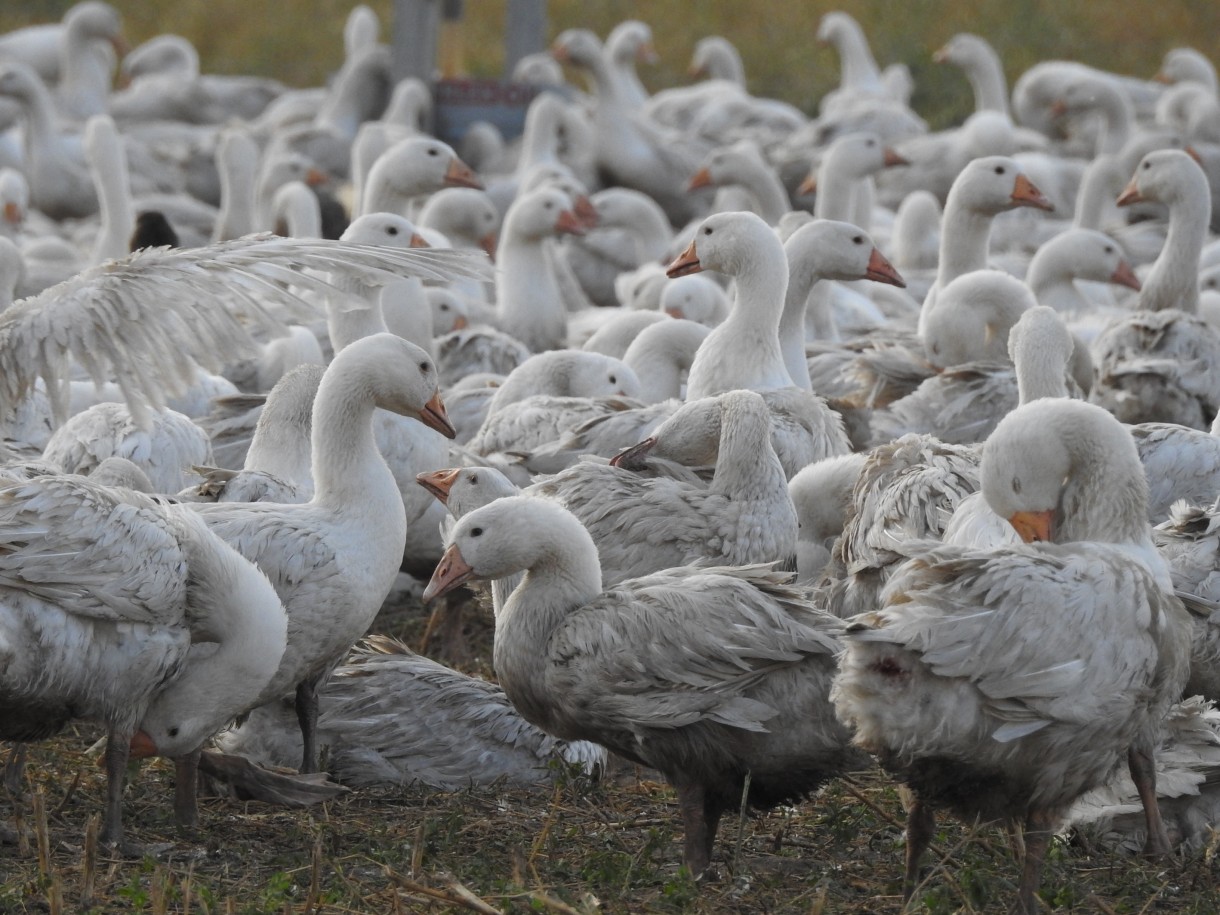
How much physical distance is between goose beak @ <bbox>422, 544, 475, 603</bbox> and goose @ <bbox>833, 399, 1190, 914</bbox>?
129 centimetres

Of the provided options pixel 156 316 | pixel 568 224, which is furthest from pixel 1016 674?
pixel 568 224

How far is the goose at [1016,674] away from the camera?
15.1ft

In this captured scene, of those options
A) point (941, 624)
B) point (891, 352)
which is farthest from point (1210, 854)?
point (891, 352)

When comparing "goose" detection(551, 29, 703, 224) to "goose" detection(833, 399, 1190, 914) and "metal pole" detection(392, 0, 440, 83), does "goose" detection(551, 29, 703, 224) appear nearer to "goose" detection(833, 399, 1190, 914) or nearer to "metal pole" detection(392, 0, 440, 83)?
"metal pole" detection(392, 0, 440, 83)

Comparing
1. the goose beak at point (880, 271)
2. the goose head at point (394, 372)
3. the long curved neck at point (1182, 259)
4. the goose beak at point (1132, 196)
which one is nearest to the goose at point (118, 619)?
the goose head at point (394, 372)

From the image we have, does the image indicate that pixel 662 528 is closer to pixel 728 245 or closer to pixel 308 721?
pixel 308 721

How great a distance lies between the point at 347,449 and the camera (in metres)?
→ 6.18

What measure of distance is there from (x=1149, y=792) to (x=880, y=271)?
3903 millimetres

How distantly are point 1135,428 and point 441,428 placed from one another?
2.60 m

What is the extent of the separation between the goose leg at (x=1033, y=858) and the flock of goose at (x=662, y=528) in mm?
11

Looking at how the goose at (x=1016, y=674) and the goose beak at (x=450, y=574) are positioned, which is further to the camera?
the goose beak at (x=450, y=574)

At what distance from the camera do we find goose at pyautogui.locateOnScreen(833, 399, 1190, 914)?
15.1 ft

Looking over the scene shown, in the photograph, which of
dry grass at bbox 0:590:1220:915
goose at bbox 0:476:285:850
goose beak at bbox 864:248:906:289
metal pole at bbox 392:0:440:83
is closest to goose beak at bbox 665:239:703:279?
goose beak at bbox 864:248:906:289

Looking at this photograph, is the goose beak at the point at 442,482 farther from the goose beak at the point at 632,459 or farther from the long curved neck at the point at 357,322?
the long curved neck at the point at 357,322
